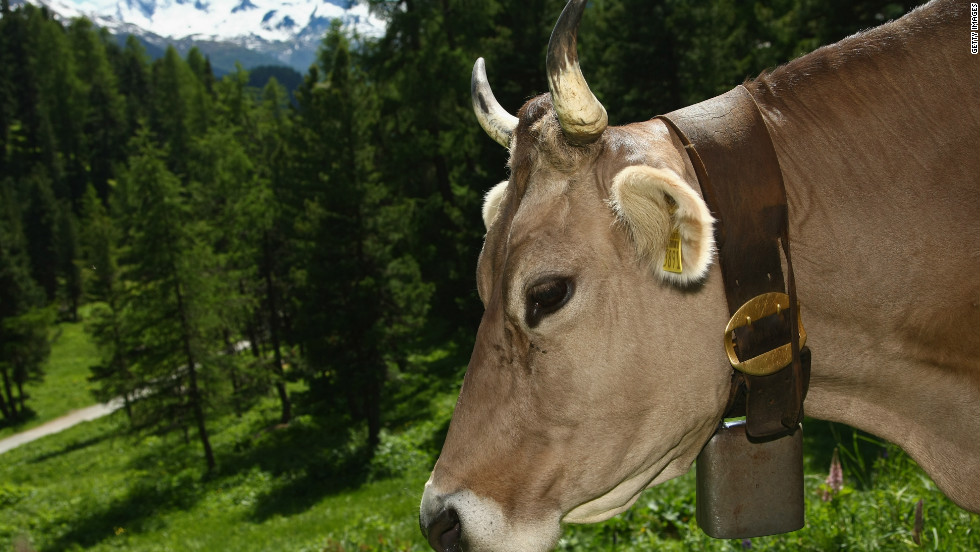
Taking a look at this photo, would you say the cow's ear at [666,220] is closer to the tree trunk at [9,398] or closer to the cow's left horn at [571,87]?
the cow's left horn at [571,87]

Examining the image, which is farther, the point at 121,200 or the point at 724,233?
the point at 121,200

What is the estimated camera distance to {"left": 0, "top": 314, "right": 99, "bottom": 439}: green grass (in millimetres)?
39062

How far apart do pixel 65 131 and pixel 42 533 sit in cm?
7102

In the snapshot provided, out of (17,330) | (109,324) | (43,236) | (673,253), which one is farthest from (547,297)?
(43,236)

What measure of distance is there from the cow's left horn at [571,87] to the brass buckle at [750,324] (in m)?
0.69

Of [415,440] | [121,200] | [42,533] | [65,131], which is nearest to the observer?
[42,533]

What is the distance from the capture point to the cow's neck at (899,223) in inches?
84.1

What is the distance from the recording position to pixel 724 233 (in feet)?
6.81

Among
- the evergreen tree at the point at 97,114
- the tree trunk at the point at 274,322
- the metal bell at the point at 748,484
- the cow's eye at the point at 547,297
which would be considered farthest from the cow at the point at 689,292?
the evergreen tree at the point at 97,114

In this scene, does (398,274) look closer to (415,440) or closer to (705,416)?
(415,440)

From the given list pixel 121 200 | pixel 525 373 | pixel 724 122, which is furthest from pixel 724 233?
pixel 121 200

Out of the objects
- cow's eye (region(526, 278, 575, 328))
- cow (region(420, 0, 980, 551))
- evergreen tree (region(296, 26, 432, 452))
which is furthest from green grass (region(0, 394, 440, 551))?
cow's eye (region(526, 278, 575, 328))

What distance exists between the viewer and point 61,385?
44.3 meters

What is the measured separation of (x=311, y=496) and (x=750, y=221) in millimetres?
20917
